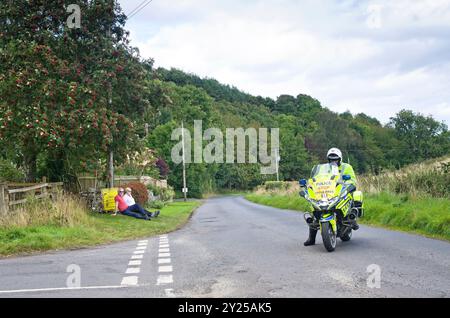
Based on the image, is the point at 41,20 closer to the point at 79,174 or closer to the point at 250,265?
the point at 79,174

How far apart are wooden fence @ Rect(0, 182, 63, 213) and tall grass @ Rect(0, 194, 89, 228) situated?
0.79ft

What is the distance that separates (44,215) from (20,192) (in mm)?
2548

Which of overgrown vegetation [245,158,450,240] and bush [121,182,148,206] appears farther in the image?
bush [121,182,148,206]

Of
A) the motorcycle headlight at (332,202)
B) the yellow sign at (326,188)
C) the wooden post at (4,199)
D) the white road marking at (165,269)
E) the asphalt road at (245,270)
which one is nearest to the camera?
the asphalt road at (245,270)

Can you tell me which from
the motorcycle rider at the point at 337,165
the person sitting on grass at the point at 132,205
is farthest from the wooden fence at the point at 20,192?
the motorcycle rider at the point at 337,165

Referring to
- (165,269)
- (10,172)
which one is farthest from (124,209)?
A: (165,269)

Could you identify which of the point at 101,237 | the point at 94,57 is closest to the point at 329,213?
the point at 101,237

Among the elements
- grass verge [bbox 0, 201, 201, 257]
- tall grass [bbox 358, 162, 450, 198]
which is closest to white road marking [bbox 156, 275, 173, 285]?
grass verge [bbox 0, 201, 201, 257]

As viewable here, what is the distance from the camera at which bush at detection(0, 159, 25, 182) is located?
24.1 metres

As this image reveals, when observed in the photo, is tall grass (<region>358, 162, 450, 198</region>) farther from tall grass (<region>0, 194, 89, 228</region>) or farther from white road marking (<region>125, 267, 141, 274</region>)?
white road marking (<region>125, 267, 141, 274</region>)

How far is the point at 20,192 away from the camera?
63.3 ft

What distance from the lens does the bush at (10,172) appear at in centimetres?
2412

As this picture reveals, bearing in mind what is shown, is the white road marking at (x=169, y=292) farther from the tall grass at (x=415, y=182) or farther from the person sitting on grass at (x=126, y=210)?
the person sitting on grass at (x=126, y=210)

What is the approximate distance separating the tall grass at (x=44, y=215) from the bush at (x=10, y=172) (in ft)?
19.6
